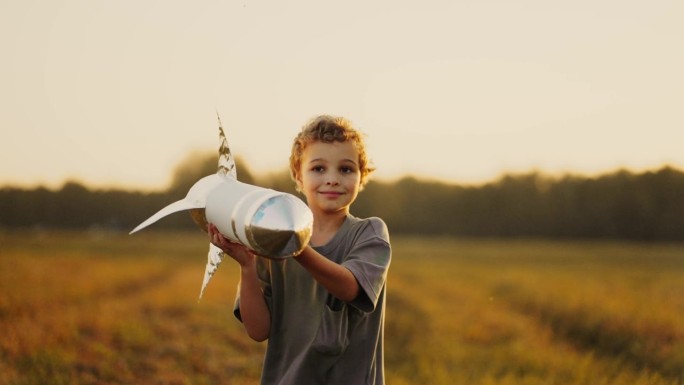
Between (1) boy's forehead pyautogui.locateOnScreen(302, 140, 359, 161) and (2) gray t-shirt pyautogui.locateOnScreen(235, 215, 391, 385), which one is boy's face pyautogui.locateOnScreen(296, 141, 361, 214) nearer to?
(1) boy's forehead pyautogui.locateOnScreen(302, 140, 359, 161)

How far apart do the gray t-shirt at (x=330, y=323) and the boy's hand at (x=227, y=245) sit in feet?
0.77

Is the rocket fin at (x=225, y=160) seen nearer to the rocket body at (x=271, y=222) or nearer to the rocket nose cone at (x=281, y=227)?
the rocket body at (x=271, y=222)

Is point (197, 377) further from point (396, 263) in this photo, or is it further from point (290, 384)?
point (396, 263)

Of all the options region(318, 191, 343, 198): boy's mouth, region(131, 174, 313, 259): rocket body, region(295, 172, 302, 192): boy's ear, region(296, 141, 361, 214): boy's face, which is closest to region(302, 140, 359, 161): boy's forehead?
region(296, 141, 361, 214): boy's face

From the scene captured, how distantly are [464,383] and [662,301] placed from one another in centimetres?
630

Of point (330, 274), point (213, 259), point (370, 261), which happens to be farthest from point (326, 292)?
point (213, 259)

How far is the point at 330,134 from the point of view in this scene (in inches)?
120

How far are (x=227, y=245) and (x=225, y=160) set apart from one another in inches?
18.0

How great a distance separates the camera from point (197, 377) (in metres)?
7.46

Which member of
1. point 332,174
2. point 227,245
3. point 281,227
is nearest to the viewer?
point 281,227

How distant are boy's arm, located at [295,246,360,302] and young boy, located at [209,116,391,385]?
0.08 m

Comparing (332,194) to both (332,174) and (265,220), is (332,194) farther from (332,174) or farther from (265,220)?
Answer: (265,220)

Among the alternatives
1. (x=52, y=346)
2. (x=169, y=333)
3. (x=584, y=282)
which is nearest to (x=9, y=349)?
(x=52, y=346)

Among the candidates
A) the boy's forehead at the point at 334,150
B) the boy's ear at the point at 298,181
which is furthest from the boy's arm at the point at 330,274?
the boy's ear at the point at 298,181
